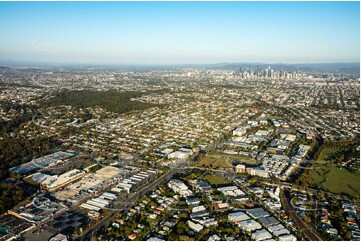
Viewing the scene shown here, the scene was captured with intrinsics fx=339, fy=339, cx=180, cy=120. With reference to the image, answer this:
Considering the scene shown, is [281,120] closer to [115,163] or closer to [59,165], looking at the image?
[115,163]

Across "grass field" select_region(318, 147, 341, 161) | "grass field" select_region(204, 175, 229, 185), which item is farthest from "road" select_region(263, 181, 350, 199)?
"grass field" select_region(318, 147, 341, 161)

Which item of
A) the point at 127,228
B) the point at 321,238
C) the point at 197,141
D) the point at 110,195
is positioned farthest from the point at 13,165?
the point at 321,238

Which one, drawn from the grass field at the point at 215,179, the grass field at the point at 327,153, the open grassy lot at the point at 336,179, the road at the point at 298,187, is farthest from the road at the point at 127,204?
the grass field at the point at 327,153

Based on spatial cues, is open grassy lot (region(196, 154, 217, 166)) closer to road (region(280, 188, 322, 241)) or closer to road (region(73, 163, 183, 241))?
road (region(73, 163, 183, 241))

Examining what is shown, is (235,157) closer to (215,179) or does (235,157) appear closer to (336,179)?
(215,179)

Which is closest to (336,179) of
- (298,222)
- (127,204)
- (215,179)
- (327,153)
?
(327,153)

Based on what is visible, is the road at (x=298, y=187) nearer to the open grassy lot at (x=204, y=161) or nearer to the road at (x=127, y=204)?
the open grassy lot at (x=204, y=161)
